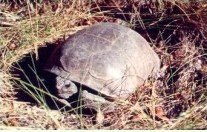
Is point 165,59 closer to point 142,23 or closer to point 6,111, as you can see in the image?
point 142,23

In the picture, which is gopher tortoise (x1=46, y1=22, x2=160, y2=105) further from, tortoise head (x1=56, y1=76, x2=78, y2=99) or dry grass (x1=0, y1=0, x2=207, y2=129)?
dry grass (x1=0, y1=0, x2=207, y2=129)

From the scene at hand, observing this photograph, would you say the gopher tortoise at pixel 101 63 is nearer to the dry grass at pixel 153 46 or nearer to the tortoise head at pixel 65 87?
the tortoise head at pixel 65 87

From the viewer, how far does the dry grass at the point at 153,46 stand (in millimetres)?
2814

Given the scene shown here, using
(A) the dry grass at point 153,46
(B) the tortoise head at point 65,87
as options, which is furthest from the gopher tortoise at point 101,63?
(A) the dry grass at point 153,46

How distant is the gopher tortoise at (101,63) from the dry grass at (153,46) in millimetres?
122

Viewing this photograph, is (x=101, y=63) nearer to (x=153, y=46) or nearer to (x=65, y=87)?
(x=65, y=87)

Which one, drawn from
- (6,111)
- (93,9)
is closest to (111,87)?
(6,111)

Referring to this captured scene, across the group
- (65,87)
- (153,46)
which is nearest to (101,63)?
(65,87)

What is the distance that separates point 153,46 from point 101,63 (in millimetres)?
879

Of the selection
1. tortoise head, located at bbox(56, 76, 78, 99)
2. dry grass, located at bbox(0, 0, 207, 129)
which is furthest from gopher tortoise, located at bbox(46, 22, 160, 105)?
dry grass, located at bbox(0, 0, 207, 129)

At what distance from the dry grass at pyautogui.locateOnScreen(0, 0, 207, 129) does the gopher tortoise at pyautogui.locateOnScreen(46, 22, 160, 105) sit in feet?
0.40

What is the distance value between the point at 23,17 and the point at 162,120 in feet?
6.12

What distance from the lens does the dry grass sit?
2814mm

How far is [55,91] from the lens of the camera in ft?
9.72
